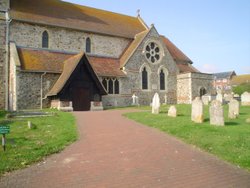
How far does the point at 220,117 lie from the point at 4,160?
9.47 metres

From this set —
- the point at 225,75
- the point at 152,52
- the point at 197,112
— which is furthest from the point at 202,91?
the point at 225,75

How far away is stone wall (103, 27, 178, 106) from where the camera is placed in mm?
29172

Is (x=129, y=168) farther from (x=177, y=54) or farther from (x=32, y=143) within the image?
(x=177, y=54)

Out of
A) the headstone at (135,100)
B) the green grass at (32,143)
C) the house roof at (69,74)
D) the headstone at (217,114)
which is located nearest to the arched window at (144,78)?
the headstone at (135,100)

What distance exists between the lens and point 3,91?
82.7 ft

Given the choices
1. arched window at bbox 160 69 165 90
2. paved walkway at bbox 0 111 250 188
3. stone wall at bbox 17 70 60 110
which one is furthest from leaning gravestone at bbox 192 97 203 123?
arched window at bbox 160 69 165 90

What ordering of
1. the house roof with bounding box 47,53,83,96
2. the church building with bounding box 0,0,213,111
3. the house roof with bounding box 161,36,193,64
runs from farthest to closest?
1. the house roof with bounding box 161,36,193,64
2. the church building with bounding box 0,0,213,111
3. the house roof with bounding box 47,53,83,96

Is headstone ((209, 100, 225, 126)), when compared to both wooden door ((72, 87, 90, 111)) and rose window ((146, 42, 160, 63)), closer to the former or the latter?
wooden door ((72, 87, 90, 111))

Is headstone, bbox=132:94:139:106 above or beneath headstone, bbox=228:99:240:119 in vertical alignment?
above

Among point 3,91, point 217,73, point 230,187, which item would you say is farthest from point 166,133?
point 217,73

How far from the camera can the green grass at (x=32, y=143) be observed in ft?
24.4

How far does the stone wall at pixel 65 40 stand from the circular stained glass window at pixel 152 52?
311 centimetres

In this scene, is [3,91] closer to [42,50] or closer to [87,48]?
[42,50]

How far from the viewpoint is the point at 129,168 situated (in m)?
7.07
